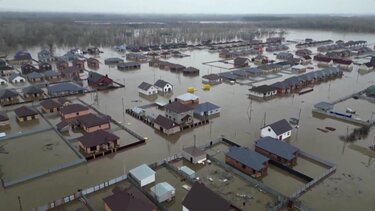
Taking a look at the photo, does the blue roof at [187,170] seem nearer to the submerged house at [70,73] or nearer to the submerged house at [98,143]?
the submerged house at [98,143]

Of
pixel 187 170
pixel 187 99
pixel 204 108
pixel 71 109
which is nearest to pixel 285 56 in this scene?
pixel 187 99

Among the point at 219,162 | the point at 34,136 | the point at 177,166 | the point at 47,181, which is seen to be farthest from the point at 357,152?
the point at 34,136

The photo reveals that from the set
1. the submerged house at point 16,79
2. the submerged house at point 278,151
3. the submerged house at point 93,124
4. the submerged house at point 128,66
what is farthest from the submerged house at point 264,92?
the submerged house at point 16,79

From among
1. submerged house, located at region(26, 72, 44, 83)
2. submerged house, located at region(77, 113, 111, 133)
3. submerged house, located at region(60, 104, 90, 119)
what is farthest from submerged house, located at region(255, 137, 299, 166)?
submerged house, located at region(26, 72, 44, 83)

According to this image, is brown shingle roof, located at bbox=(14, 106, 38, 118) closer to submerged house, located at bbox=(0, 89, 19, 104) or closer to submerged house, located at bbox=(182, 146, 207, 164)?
submerged house, located at bbox=(0, 89, 19, 104)

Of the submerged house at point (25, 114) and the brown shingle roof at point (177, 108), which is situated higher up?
the brown shingle roof at point (177, 108)

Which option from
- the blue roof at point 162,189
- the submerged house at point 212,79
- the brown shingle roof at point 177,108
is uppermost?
the brown shingle roof at point 177,108
